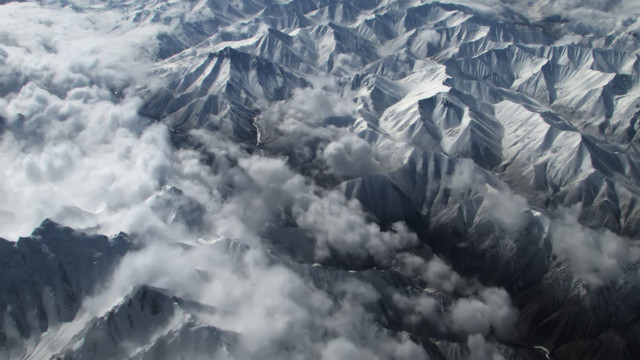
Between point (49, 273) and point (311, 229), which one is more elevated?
point (49, 273)

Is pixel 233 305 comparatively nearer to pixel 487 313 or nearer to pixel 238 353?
pixel 238 353

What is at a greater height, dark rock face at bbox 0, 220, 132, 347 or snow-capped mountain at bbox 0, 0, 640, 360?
dark rock face at bbox 0, 220, 132, 347

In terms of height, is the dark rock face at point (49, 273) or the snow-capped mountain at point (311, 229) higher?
the dark rock face at point (49, 273)

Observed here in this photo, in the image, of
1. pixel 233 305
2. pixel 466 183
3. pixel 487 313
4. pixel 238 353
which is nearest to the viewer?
pixel 238 353

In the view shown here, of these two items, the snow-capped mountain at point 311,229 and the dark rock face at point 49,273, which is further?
the snow-capped mountain at point 311,229

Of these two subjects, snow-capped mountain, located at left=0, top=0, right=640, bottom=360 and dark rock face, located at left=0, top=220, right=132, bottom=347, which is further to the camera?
snow-capped mountain, located at left=0, top=0, right=640, bottom=360

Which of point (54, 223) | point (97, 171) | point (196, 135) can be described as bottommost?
point (196, 135)

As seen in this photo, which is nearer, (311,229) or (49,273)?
(49,273)

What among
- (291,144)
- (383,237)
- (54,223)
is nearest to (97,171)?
(54,223)
